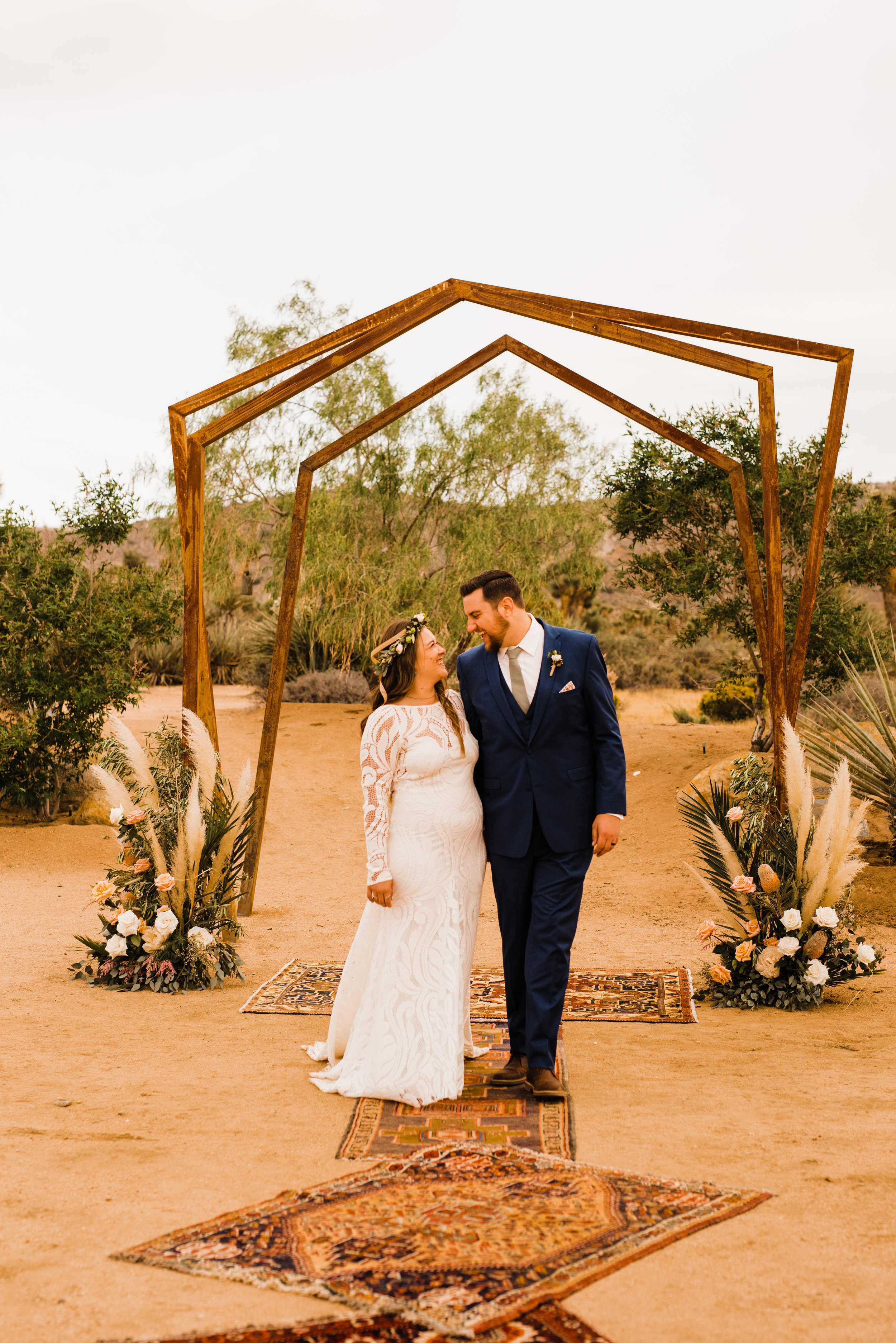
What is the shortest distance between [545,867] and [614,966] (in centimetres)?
252

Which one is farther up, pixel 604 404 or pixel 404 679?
pixel 604 404

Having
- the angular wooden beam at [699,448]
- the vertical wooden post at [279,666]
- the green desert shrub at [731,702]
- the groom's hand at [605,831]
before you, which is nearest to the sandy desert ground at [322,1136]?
the vertical wooden post at [279,666]

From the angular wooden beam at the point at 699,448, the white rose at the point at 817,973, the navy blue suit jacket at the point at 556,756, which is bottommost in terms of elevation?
the white rose at the point at 817,973

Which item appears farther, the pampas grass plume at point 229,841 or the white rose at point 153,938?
the pampas grass plume at point 229,841

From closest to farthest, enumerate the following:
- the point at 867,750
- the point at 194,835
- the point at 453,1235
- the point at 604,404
→ the point at 453,1235
the point at 194,835
the point at 604,404
the point at 867,750

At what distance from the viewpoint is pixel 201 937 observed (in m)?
5.79

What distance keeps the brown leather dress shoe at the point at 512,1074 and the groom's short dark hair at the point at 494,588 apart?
1.78 m

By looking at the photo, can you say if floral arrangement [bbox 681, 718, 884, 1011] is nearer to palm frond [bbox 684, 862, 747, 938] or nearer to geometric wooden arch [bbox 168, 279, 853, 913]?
palm frond [bbox 684, 862, 747, 938]

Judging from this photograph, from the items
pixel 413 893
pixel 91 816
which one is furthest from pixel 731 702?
pixel 413 893

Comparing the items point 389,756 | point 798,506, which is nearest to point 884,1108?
point 389,756

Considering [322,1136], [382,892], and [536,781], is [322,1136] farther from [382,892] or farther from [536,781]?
[536,781]

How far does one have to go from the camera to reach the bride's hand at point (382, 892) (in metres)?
4.23

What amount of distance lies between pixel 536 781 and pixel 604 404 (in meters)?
3.08

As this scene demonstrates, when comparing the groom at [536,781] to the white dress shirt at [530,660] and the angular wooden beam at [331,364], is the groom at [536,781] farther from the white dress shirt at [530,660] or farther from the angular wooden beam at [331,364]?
the angular wooden beam at [331,364]
